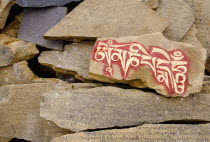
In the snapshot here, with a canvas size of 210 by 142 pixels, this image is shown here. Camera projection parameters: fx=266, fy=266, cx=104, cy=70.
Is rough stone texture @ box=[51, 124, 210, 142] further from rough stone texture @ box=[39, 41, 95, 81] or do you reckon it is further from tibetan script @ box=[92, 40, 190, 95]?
rough stone texture @ box=[39, 41, 95, 81]

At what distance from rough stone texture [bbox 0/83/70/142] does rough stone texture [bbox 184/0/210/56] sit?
176cm

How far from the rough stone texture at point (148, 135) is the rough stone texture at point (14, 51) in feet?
2.99

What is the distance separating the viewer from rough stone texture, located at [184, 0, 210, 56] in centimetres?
278

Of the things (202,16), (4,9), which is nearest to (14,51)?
(4,9)

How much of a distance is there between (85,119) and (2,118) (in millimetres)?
708

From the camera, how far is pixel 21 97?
2.14 m

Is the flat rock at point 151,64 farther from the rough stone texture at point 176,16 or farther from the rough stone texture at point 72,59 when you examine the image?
the rough stone texture at point 176,16

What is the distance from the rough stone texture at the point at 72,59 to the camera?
2.28 meters

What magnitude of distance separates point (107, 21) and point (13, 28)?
1.05m

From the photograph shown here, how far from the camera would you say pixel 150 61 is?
6.66ft

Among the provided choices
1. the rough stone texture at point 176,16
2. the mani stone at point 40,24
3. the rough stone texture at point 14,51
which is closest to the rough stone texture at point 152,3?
the rough stone texture at point 176,16

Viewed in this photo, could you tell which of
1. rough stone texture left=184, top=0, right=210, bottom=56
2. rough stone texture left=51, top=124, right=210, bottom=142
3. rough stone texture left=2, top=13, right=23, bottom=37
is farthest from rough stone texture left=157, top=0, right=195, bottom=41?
rough stone texture left=2, top=13, right=23, bottom=37

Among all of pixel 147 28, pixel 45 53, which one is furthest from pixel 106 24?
pixel 45 53

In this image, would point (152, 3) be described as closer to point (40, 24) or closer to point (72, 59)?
point (72, 59)
